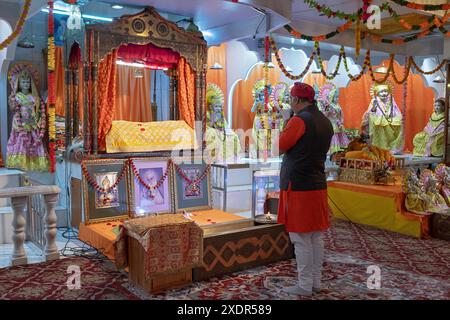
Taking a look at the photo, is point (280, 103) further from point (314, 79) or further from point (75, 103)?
point (75, 103)

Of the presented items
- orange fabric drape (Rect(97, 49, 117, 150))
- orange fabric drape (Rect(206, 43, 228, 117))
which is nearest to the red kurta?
orange fabric drape (Rect(97, 49, 117, 150))

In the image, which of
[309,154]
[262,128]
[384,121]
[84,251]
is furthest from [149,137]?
[384,121]

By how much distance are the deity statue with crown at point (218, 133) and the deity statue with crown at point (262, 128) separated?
0.51 meters

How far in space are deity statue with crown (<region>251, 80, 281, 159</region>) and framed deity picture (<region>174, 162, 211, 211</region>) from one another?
2.02 m

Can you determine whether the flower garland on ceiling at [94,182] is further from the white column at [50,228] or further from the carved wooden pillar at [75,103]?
the carved wooden pillar at [75,103]

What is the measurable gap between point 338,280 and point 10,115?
17.6 ft

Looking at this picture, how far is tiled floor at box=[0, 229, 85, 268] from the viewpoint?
16.0 feet

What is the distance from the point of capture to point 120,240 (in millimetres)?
4094

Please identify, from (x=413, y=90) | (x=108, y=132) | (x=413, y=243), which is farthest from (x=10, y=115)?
(x=413, y=90)

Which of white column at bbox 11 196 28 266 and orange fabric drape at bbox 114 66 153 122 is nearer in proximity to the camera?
white column at bbox 11 196 28 266

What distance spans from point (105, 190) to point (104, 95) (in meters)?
1.25

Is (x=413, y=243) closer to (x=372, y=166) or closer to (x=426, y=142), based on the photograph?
(x=372, y=166)

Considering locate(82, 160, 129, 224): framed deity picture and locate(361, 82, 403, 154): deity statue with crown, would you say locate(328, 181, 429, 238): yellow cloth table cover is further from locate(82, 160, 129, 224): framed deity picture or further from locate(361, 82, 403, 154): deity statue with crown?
locate(361, 82, 403, 154): deity statue with crown

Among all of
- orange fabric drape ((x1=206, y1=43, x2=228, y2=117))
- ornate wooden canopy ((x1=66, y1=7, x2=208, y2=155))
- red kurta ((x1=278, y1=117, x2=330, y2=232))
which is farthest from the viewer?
orange fabric drape ((x1=206, y1=43, x2=228, y2=117))
